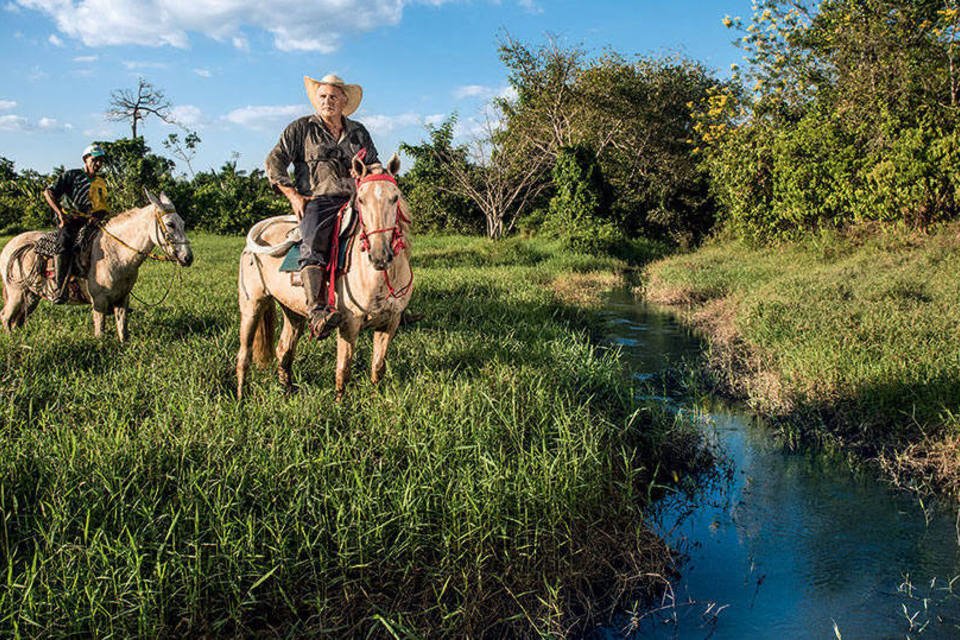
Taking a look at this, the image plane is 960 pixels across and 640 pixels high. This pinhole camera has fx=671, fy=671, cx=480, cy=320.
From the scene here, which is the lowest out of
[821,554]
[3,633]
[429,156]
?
[821,554]

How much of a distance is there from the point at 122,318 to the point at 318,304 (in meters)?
3.58

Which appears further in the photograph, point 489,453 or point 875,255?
point 875,255

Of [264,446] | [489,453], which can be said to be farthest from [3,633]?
[489,453]

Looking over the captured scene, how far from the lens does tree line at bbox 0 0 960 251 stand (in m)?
14.3

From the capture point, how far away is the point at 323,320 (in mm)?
4969

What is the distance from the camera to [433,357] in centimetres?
645

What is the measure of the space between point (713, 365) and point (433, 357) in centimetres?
402

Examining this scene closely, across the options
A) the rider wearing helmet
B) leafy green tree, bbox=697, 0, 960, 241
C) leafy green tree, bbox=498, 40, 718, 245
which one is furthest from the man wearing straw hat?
leafy green tree, bbox=498, 40, 718, 245

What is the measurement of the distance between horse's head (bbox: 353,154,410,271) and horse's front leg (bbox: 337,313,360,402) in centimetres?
65

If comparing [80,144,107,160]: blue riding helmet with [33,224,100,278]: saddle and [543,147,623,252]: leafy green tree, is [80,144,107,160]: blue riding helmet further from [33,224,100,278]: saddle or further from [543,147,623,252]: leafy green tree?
[543,147,623,252]: leafy green tree

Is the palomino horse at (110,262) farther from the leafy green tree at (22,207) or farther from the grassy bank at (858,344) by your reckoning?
the leafy green tree at (22,207)

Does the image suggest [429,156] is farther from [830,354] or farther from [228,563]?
[228,563]

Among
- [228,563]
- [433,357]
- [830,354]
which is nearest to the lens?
[228,563]

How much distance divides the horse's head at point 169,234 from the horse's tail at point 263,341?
5.57 feet
